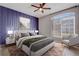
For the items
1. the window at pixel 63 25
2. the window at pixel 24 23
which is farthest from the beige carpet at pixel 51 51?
the window at pixel 24 23

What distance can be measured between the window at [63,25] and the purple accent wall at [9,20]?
49 cm

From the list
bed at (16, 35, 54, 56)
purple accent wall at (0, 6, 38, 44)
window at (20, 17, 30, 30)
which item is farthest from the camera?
window at (20, 17, 30, 30)

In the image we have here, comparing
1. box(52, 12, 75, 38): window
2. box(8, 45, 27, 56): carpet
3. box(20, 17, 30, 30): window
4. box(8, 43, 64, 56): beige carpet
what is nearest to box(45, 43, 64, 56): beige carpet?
box(8, 43, 64, 56): beige carpet

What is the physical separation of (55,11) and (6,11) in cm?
111

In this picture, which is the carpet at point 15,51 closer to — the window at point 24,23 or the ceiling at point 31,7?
the window at point 24,23

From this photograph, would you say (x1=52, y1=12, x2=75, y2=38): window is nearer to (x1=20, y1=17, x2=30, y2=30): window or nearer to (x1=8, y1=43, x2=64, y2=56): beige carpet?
(x1=8, y1=43, x2=64, y2=56): beige carpet

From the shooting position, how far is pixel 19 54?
5.53 ft

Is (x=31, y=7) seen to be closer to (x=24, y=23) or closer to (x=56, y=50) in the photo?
(x=24, y=23)

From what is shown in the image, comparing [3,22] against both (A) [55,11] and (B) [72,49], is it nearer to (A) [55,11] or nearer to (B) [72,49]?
(A) [55,11]

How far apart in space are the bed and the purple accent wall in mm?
311

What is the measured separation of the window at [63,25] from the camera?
1.67 meters

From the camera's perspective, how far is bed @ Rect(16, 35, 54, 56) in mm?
1600

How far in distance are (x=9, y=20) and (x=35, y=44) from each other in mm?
843

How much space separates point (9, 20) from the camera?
1.84m
